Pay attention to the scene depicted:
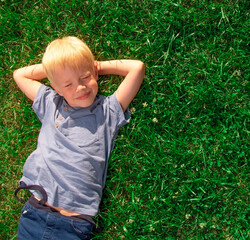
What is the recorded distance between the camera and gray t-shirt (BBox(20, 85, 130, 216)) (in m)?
2.93

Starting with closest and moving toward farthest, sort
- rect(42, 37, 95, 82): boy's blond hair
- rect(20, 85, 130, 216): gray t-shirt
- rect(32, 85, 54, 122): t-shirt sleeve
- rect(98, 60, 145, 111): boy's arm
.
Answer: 1. rect(42, 37, 95, 82): boy's blond hair
2. rect(20, 85, 130, 216): gray t-shirt
3. rect(98, 60, 145, 111): boy's arm
4. rect(32, 85, 54, 122): t-shirt sleeve

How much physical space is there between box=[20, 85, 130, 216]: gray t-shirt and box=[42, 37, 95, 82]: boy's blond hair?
0.46 m

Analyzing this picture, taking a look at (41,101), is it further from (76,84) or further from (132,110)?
(132,110)

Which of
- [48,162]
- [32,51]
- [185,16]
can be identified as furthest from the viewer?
[32,51]

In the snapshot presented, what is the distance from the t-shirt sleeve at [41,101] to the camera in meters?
3.19

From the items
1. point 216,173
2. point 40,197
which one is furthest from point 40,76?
point 216,173

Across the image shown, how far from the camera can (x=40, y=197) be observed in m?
3.02

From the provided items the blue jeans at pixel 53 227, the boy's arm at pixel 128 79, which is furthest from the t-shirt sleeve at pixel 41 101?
the blue jeans at pixel 53 227

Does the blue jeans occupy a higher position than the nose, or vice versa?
the nose

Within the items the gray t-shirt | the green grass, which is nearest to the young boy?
the gray t-shirt

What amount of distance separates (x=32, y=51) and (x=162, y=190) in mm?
2331

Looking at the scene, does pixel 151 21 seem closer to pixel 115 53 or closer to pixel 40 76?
pixel 115 53

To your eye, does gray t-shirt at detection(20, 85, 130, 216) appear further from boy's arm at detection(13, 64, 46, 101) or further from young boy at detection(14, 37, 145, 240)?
boy's arm at detection(13, 64, 46, 101)

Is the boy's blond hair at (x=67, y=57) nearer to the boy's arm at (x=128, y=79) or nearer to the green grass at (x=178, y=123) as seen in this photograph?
the boy's arm at (x=128, y=79)
